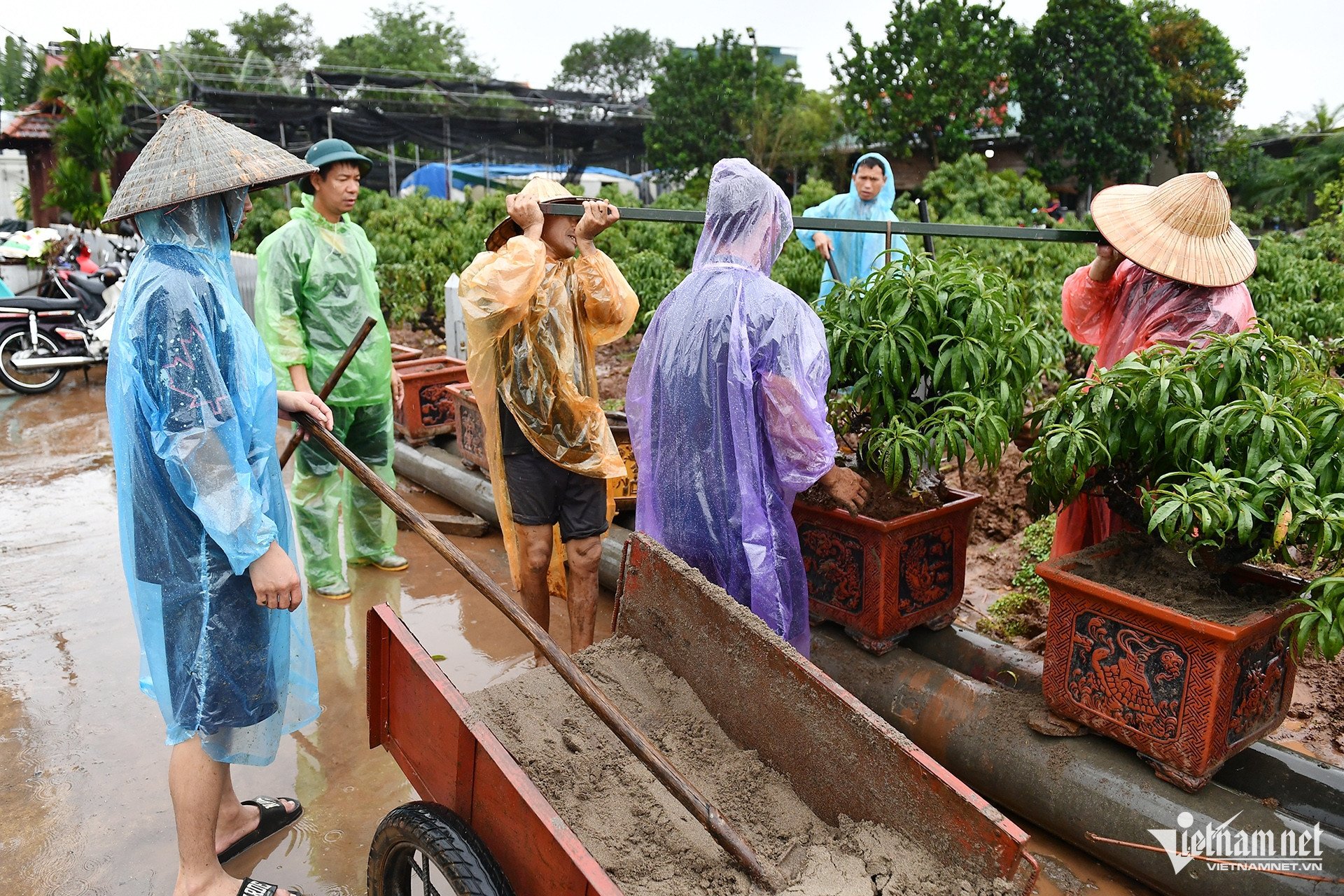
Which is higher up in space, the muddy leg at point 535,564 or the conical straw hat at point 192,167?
the conical straw hat at point 192,167

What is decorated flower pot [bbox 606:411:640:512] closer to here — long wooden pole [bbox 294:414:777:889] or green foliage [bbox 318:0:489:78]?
long wooden pole [bbox 294:414:777:889]

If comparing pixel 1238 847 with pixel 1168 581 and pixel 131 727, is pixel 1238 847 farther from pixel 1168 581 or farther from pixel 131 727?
pixel 131 727

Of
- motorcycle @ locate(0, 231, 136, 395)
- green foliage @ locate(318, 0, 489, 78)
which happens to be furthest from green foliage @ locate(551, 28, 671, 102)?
motorcycle @ locate(0, 231, 136, 395)

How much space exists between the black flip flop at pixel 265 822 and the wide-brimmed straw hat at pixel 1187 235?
315 cm

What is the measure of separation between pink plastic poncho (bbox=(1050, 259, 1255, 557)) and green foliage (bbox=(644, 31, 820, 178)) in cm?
1796

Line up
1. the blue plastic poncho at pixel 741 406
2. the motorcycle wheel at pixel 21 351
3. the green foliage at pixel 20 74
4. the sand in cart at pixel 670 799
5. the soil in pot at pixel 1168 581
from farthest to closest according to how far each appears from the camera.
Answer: the green foliage at pixel 20 74
the motorcycle wheel at pixel 21 351
the blue plastic poncho at pixel 741 406
the soil in pot at pixel 1168 581
the sand in cart at pixel 670 799

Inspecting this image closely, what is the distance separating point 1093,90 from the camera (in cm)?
1639

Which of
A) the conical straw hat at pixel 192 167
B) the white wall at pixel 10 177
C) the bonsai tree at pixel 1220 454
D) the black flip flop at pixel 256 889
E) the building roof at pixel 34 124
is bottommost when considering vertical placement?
the black flip flop at pixel 256 889

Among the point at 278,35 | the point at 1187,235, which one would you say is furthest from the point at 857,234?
the point at 278,35

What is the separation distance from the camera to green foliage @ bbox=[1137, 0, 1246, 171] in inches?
754

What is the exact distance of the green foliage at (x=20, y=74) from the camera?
2272 centimetres

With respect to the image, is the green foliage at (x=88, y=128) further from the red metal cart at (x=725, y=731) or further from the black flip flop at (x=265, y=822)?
the red metal cart at (x=725, y=731)

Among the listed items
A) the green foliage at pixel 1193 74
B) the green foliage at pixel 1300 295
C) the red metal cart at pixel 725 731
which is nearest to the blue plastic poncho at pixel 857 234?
the green foliage at pixel 1300 295

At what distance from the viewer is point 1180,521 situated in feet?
7.29
